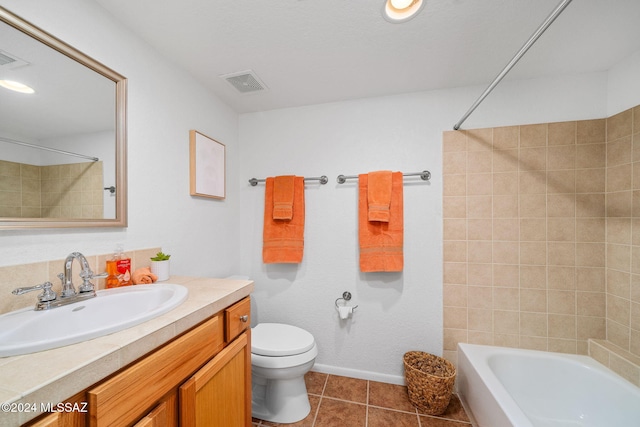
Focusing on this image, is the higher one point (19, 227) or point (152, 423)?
point (19, 227)

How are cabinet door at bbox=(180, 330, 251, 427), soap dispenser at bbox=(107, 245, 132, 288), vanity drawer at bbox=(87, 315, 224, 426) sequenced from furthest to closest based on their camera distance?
soap dispenser at bbox=(107, 245, 132, 288) → cabinet door at bbox=(180, 330, 251, 427) → vanity drawer at bbox=(87, 315, 224, 426)

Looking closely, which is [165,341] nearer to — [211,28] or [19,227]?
[19,227]

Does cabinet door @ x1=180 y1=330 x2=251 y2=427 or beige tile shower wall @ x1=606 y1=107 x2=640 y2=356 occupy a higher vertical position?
beige tile shower wall @ x1=606 y1=107 x2=640 y2=356

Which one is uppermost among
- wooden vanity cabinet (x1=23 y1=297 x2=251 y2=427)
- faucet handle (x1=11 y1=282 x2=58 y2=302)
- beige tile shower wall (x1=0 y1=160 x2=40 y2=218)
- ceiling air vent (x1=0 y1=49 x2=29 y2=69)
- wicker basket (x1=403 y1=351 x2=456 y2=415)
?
ceiling air vent (x1=0 y1=49 x2=29 y2=69)

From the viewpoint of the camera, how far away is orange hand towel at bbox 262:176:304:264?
189cm

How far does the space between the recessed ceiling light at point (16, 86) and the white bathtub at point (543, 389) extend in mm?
2324

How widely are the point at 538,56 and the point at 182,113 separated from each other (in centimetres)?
216

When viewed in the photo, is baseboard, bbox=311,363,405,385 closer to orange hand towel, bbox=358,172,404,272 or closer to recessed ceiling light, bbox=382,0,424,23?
orange hand towel, bbox=358,172,404,272

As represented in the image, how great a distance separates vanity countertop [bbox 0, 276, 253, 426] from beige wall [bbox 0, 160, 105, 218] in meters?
0.58

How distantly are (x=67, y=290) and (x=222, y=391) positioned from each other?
26.6 inches

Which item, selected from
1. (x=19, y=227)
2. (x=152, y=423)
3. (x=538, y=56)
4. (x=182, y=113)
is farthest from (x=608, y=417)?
(x=182, y=113)

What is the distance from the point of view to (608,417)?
1286mm

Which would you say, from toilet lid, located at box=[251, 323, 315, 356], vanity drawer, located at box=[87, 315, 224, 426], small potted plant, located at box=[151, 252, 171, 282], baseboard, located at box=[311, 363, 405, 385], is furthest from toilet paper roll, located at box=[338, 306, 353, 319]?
small potted plant, located at box=[151, 252, 171, 282]

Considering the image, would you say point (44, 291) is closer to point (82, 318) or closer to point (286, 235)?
point (82, 318)
